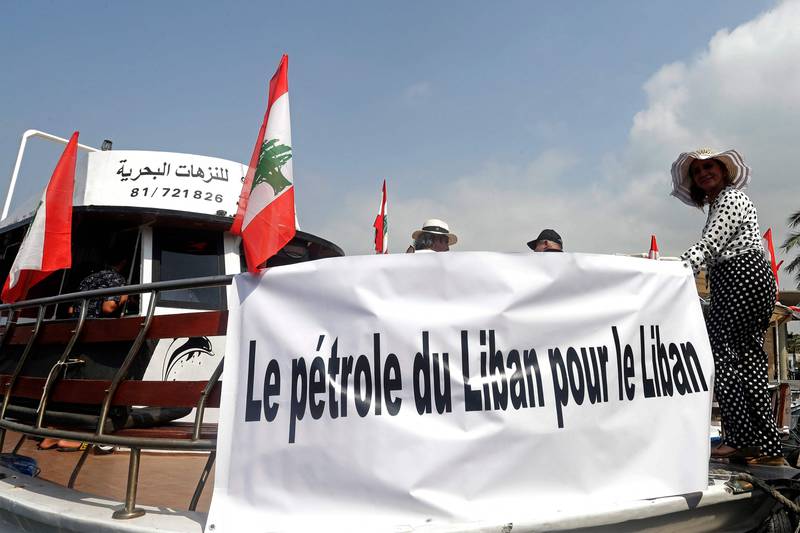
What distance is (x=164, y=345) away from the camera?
4766 mm

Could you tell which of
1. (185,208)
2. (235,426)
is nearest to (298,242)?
(185,208)

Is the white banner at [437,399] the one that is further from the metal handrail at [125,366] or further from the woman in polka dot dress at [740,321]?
the woman in polka dot dress at [740,321]

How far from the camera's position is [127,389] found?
2.61m

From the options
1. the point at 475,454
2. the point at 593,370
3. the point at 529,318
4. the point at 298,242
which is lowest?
the point at 475,454

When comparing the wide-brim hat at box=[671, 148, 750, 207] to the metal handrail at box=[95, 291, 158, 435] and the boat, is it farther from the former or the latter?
the metal handrail at box=[95, 291, 158, 435]

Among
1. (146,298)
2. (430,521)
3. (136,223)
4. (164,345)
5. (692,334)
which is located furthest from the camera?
(136,223)

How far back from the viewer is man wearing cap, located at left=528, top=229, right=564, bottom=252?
4188mm

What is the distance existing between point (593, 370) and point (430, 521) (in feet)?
2.68

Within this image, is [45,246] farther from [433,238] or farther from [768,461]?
[768,461]

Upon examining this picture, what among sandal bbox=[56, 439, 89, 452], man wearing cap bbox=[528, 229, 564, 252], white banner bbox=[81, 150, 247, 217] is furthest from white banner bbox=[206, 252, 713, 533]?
white banner bbox=[81, 150, 247, 217]

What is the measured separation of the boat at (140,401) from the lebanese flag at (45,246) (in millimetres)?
350

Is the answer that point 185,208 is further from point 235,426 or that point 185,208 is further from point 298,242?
point 235,426

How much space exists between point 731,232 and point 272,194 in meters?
2.17

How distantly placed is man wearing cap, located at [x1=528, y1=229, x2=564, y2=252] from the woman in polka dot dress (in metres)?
1.25
